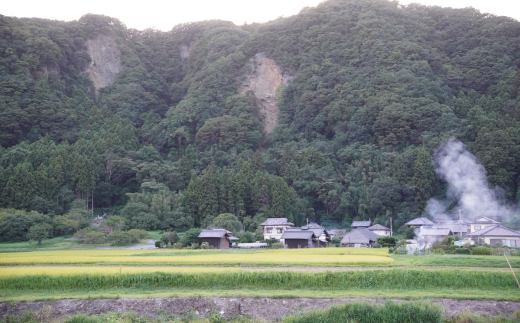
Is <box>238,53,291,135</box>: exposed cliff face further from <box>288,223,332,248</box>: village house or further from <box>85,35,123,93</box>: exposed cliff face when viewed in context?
<box>288,223,332,248</box>: village house

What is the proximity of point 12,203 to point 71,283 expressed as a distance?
39.9 meters

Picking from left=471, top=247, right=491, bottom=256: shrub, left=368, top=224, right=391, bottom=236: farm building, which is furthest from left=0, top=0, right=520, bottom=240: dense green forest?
left=471, top=247, right=491, bottom=256: shrub

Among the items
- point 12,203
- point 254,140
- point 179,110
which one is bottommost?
point 12,203

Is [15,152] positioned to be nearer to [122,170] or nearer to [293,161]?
[122,170]

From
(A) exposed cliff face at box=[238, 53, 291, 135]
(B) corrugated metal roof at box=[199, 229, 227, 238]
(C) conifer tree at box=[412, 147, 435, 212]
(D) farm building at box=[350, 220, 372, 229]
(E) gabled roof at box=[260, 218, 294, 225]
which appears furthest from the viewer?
(A) exposed cliff face at box=[238, 53, 291, 135]

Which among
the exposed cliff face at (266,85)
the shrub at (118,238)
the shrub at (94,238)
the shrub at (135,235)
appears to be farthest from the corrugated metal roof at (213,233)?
the exposed cliff face at (266,85)

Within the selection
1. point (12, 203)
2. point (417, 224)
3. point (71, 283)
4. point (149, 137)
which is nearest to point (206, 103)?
point (149, 137)

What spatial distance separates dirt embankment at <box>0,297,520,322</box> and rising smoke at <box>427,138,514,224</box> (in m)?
42.9

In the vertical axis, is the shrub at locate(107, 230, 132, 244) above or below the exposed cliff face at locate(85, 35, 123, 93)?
below

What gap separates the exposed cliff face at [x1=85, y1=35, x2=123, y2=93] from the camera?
340 feet

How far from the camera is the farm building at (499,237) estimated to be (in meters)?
41.2

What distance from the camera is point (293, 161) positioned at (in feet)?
241

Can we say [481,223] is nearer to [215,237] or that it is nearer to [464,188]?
[464,188]

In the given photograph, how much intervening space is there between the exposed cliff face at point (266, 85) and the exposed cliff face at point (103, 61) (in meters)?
31.7
